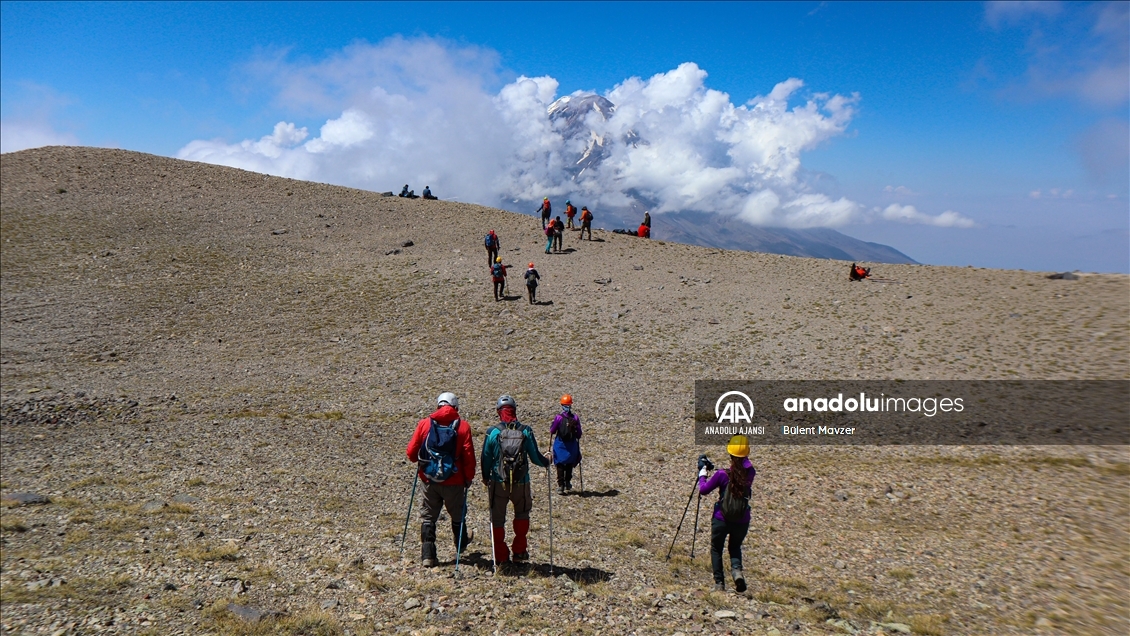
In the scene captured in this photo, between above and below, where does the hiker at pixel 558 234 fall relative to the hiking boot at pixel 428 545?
above

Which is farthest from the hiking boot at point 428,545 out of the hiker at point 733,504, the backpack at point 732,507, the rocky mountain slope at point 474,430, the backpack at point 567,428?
the backpack at point 732,507

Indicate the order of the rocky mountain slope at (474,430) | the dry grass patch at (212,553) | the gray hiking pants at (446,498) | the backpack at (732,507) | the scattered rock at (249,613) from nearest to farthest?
the scattered rock at (249,613)
the rocky mountain slope at (474,430)
the backpack at (732,507)
the gray hiking pants at (446,498)
the dry grass patch at (212,553)

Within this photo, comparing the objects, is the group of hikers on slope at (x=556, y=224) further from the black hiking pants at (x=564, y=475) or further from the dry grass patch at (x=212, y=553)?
the dry grass patch at (x=212, y=553)

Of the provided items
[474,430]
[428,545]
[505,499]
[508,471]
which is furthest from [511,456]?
[474,430]

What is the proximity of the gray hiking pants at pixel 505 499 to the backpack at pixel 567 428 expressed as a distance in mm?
3856

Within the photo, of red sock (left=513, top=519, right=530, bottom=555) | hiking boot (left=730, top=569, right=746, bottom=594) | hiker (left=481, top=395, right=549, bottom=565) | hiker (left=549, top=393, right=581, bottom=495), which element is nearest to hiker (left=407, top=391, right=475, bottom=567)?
hiker (left=481, top=395, right=549, bottom=565)

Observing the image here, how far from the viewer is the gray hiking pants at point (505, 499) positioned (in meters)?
9.08

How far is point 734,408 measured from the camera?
65.4ft

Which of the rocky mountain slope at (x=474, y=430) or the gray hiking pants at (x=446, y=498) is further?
the gray hiking pants at (x=446, y=498)

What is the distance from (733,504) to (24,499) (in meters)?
15.2

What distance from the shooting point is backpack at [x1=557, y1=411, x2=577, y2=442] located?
515 inches

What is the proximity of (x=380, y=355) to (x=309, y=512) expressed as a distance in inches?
541

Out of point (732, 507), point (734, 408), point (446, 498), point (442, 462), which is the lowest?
point (734, 408)

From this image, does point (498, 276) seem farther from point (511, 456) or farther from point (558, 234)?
point (511, 456)
